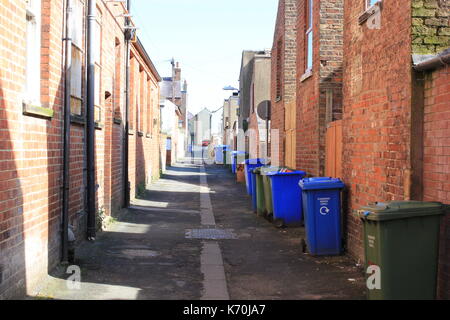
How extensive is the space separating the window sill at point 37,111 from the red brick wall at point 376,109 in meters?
3.53

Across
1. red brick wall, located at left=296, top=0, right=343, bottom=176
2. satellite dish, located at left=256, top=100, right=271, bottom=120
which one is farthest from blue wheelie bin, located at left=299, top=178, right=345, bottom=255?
satellite dish, located at left=256, top=100, right=271, bottom=120

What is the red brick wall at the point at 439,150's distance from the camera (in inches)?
198

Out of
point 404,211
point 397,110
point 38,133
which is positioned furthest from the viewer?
point 397,110

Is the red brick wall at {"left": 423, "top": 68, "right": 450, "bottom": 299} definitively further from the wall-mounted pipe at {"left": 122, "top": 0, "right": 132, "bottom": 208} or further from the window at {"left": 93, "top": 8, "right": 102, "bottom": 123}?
the wall-mounted pipe at {"left": 122, "top": 0, "right": 132, "bottom": 208}

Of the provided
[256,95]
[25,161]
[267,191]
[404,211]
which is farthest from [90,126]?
[256,95]

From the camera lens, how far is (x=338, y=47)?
1027 centimetres

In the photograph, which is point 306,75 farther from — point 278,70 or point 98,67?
point 278,70

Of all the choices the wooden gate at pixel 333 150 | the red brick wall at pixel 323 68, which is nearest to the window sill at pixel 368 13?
the wooden gate at pixel 333 150

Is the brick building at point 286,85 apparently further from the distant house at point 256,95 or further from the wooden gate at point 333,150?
the distant house at point 256,95

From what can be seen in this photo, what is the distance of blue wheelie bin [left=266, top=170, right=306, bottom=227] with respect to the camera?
10.5m

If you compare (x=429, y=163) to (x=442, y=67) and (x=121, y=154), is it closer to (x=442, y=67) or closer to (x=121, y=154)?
(x=442, y=67)

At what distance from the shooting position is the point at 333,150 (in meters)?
9.36

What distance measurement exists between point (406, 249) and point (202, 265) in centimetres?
320

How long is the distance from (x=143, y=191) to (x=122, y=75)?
5.55 m
